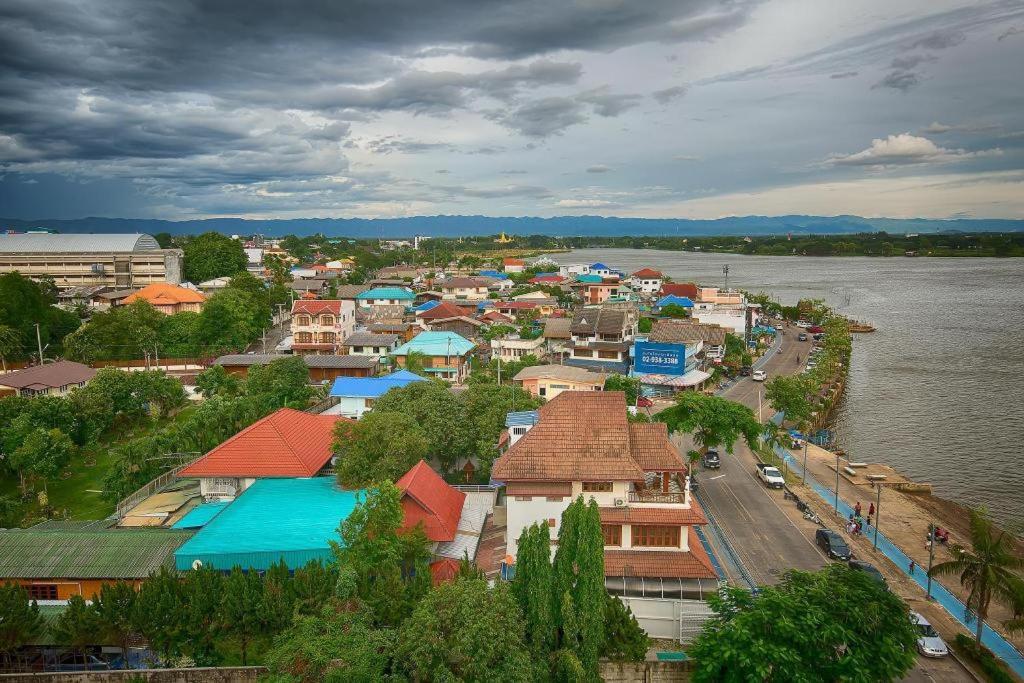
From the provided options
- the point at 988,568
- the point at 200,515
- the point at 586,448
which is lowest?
the point at 200,515

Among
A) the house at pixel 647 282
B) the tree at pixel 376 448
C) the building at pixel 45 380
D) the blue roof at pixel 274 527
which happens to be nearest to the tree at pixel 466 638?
the blue roof at pixel 274 527

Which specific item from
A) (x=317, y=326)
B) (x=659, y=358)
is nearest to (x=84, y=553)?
(x=317, y=326)

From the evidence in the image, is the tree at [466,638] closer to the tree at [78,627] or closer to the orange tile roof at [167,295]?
the tree at [78,627]

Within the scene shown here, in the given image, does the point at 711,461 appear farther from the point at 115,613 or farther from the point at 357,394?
the point at 115,613

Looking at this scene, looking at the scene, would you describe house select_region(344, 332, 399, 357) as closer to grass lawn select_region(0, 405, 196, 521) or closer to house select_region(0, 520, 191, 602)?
grass lawn select_region(0, 405, 196, 521)

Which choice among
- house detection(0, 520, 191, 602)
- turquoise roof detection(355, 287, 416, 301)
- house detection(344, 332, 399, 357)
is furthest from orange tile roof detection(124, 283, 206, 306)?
house detection(0, 520, 191, 602)
